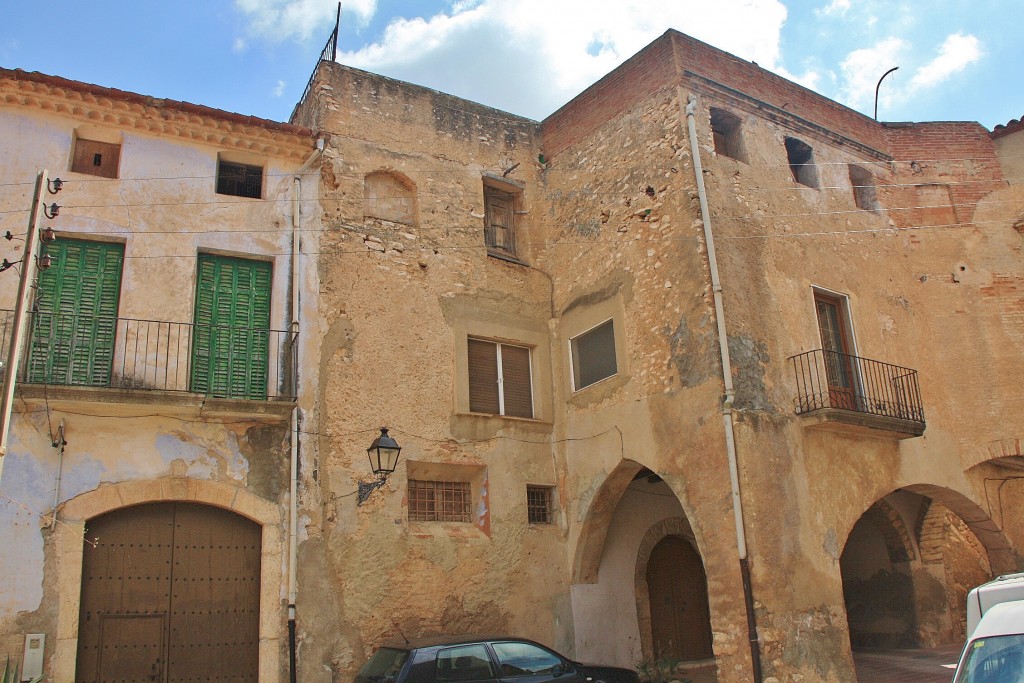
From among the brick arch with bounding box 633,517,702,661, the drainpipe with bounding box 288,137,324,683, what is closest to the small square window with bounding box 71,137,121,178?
the drainpipe with bounding box 288,137,324,683

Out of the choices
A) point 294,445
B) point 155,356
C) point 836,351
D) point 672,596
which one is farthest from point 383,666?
point 836,351

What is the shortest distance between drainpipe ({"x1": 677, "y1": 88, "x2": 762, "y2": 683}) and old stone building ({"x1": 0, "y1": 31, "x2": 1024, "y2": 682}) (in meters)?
0.04

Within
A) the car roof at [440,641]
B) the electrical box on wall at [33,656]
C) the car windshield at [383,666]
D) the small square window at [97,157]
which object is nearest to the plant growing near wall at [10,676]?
the electrical box on wall at [33,656]

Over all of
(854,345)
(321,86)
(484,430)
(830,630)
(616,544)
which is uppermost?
(321,86)

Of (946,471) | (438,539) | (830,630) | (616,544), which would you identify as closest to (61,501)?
(438,539)

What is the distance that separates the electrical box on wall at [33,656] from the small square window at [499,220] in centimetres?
853

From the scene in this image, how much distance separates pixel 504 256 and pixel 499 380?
2137 millimetres

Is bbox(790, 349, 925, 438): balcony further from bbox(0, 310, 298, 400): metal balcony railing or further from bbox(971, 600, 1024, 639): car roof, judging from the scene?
bbox(0, 310, 298, 400): metal balcony railing

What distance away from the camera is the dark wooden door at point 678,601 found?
47.7ft

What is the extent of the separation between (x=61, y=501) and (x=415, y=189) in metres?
6.87

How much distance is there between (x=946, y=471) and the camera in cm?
1373

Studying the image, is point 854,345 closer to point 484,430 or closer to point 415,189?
point 484,430

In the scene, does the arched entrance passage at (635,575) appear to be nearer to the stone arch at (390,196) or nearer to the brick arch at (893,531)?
the brick arch at (893,531)

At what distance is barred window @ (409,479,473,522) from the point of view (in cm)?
1273
